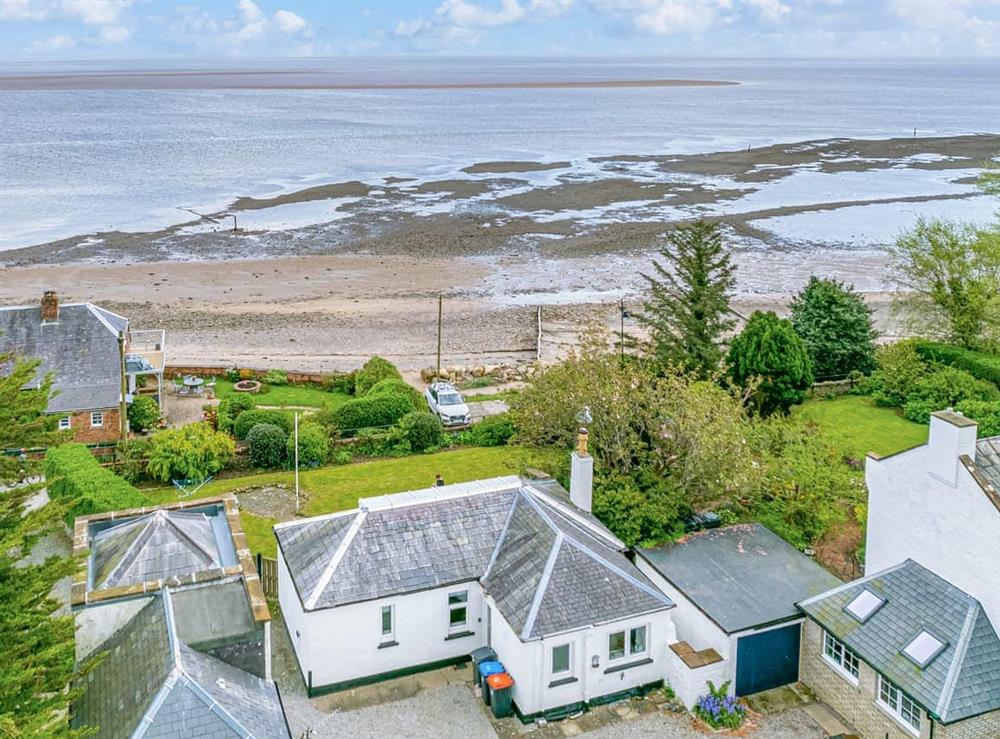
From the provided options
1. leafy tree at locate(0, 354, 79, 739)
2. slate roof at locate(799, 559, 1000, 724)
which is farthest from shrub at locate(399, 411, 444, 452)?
leafy tree at locate(0, 354, 79, 739)

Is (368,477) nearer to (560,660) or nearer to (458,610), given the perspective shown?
(458,610)

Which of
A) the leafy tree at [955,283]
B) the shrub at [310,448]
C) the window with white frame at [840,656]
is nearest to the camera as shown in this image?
the window with white frame at [840,656]

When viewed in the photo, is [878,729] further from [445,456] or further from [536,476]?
[445,456]

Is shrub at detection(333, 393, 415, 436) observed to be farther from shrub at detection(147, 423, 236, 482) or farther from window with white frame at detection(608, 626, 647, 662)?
window with white frame at detection(608, 626, 647, 662)

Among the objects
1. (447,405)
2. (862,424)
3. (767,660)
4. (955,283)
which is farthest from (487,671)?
(955,283)

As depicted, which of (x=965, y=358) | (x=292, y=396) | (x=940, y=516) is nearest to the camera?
(x=940, y=516)

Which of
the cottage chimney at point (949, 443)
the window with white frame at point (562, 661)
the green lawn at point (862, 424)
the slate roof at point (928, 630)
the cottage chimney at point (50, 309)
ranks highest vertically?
the cottage chimney at point (949, 443)

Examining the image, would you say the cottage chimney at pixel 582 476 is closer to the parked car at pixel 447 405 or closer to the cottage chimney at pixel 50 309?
the parked car at pixel 447 405

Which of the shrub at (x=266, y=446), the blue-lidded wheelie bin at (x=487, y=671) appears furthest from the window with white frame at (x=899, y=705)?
the shrub at (x=266, y=446)
